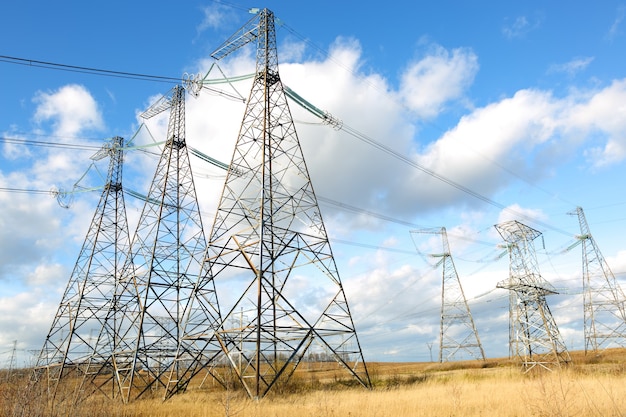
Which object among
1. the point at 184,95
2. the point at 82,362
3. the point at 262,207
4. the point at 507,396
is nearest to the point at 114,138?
the point at 184,95

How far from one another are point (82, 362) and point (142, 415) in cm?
1576

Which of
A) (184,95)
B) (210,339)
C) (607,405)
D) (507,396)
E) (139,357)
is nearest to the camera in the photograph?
(607,405)

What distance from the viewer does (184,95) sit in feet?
96.6

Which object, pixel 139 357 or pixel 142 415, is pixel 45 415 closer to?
pixel 142 415

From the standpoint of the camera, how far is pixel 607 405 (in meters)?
11.9

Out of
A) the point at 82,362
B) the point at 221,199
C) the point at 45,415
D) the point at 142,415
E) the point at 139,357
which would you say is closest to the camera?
the point at 45,415

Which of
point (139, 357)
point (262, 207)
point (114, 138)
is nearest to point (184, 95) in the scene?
point (114, 138)

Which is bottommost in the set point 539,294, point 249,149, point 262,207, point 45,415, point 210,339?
point 45,415

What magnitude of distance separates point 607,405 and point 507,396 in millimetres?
3632

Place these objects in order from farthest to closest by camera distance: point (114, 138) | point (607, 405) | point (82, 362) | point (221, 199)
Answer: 1. point (114, 138)
2. point (82, 362)
3. point (221, 199)
4. point (607, 405)

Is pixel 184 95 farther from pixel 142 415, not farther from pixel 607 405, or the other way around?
pixel 607 405

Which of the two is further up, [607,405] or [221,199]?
[221,199]

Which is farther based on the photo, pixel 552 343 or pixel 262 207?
pixel 552 343

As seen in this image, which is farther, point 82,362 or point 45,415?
point 82,362
